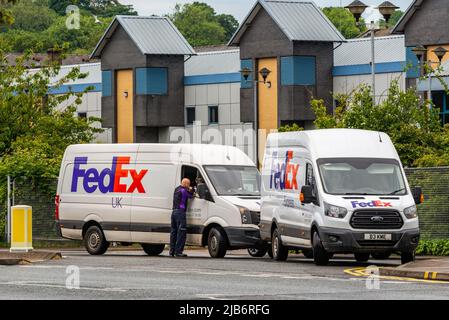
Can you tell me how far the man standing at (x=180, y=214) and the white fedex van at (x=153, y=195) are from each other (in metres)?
0.34

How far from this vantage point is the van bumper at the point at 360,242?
27156mm

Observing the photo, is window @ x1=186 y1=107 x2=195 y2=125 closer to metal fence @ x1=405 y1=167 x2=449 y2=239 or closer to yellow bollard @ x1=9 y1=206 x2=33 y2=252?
metal fence @ x1=405 y1=167 x2=449 y2=239

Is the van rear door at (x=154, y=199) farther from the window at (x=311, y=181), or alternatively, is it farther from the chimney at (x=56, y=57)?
the chimney at (x=56, y=57)

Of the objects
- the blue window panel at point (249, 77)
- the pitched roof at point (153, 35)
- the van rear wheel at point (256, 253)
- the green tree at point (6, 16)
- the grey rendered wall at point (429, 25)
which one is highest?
the pitched roof at point (153, 35)

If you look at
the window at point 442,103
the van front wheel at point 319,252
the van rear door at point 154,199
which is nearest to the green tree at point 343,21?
the window at point 442,103

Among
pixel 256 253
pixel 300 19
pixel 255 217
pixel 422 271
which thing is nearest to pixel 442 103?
pixel 300 19

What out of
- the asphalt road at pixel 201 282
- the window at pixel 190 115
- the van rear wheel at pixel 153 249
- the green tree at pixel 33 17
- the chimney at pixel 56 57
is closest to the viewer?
the asphalt road at pixel 201 282

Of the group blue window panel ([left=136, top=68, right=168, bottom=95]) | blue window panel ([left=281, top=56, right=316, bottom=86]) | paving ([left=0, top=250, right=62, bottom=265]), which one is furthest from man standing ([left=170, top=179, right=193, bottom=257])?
blue window panel ([left=136, top=68, right=168, bottom=95])

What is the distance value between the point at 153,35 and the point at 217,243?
53.3 metres

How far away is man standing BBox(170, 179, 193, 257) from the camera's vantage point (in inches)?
1251

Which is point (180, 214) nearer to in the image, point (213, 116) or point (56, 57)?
point (213, 116)

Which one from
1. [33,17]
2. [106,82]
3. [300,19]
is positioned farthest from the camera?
[33,17]

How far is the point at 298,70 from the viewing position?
7512 centimetres

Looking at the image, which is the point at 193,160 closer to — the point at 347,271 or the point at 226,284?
the point at 347,271
